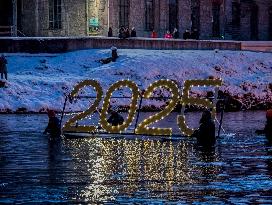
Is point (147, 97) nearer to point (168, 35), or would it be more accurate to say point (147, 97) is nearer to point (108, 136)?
point (108, 136)

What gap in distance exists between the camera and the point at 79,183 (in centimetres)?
1873

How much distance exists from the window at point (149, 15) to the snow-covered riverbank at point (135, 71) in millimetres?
8102

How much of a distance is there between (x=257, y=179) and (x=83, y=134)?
14.6 metres

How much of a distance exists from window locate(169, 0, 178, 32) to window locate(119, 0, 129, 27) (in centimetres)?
548

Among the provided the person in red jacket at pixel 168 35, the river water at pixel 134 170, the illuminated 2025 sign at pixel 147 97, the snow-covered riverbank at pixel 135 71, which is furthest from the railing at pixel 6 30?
the illuminated 2025 sign at pixel 147 97

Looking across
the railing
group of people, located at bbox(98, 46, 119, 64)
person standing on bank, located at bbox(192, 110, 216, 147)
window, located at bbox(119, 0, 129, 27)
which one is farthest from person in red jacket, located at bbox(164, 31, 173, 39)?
person standing on bank, located at bbox(192, 110, 216, 147)

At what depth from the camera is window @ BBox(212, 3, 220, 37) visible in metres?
78.4

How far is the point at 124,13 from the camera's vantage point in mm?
70938

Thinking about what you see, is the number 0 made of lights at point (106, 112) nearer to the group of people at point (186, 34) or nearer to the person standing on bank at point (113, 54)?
the person standing on bank at point (113, 54)

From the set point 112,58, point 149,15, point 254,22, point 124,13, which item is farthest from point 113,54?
point 254,22

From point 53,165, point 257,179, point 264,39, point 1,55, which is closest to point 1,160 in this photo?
point 53,165

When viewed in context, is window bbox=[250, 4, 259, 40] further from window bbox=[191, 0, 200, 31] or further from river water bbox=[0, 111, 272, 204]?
river water bbox=[0, 111, 272, 204]

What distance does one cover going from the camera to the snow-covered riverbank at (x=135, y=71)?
53.8 meters

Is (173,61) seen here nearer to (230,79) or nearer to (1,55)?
(230,79)
